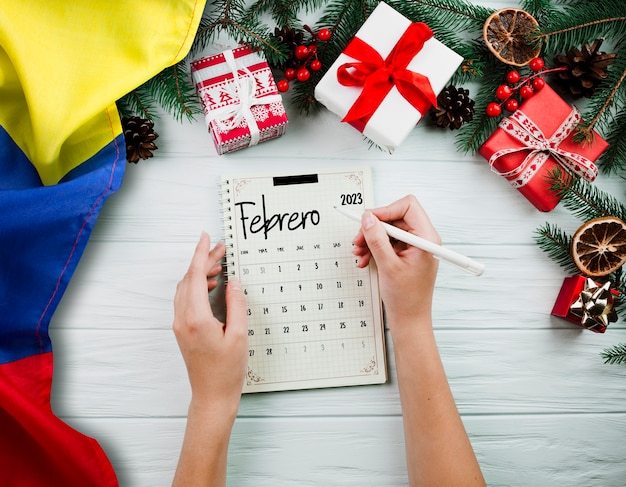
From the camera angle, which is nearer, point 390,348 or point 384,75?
point 384,75

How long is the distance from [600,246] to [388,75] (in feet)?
1.53

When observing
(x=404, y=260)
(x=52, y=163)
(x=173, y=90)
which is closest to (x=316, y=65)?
(x=173, y=90)

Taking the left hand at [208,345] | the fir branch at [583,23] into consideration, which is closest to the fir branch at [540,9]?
the fir branch at [583,23]

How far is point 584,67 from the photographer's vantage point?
34.9 inches

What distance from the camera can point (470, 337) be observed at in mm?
926

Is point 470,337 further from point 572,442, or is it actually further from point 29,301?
point 29,301

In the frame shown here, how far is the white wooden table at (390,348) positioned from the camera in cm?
89

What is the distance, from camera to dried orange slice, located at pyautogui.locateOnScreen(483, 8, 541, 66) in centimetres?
87

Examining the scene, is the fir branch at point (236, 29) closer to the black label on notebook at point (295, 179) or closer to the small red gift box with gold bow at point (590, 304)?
the black label on notebook at point (295, 179)

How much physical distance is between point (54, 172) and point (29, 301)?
21cm

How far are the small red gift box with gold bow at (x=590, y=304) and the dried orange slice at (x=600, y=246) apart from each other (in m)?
0.03

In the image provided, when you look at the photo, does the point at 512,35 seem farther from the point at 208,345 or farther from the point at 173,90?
the point at 208,345

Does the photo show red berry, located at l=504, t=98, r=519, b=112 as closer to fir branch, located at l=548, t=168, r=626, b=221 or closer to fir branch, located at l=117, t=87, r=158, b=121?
fir branch, located at l=548, t=168, r=626, b=221

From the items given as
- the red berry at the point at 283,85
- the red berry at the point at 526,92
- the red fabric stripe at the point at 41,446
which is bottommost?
the red fabric stripe at the point at 41,446
